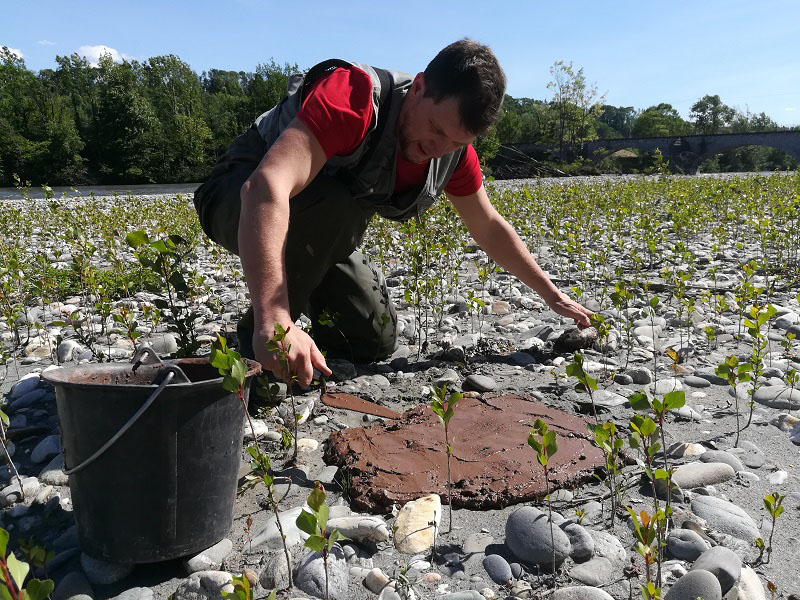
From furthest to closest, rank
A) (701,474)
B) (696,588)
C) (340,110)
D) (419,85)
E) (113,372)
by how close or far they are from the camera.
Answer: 1. (419,85)
2. (340,110)
3. (701,474)
4. (113,372)
5. (696,588)

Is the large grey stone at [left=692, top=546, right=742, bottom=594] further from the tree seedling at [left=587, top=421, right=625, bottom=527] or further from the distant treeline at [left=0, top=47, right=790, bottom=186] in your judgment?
the distant treeline at [left=0, top=47, right=790, bottom=186]

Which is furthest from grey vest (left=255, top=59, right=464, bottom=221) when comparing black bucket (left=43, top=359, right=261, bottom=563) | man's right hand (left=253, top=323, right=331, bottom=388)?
black bucket (left=43, top=359, right=261, bottom=563)

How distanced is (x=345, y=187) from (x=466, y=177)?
27.3 inches

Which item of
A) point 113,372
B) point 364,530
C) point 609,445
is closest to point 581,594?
point 609,445

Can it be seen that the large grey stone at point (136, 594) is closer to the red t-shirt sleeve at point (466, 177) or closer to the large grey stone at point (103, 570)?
the large grey stone at point (103, 570)

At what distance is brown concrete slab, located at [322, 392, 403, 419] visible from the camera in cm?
306

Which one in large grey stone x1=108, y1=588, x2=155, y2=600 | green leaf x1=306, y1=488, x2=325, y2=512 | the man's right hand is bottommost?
large grey stone x1=108, y1=588, x2=155, y2=600

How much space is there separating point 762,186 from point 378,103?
41.5 ft

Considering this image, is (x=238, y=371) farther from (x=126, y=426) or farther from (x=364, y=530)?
(x=364, y=530)

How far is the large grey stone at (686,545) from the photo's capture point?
6.15ft

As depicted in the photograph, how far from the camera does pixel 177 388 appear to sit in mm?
1748

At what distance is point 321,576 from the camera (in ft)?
5.82

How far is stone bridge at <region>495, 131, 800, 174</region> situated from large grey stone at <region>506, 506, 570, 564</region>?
4386 centimetres

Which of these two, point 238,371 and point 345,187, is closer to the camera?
point 238,371
